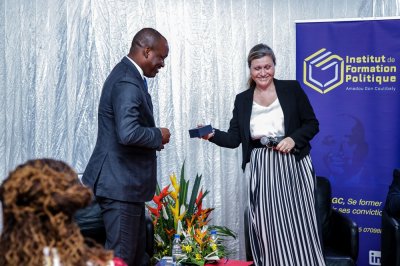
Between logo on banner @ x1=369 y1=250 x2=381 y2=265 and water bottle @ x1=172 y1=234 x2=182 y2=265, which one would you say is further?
logo on banner @ x1=369 y1=250 x2=381 y2=265

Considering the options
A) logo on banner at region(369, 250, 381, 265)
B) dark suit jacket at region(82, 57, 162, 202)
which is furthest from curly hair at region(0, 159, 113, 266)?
logo on banner at region(369, 250, 381, 265)

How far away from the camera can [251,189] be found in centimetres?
371

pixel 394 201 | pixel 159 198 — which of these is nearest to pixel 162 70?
pixel 159 198

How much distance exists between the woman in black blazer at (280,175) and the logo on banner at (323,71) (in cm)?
70

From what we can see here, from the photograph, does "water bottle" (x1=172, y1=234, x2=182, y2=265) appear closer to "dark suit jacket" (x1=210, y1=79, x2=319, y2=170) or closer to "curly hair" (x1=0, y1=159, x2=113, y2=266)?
"dark suit jacket" (x1=210, y1=79, x2=319, y2=170)

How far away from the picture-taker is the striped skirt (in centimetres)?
361

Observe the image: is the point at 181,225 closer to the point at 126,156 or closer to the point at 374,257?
the point at 126,156

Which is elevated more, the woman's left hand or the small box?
the small box

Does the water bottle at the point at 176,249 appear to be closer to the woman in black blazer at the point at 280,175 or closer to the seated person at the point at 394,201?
the woman in black blazer at the point at 280,175

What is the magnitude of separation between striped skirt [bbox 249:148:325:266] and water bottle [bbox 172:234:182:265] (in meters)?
0.50

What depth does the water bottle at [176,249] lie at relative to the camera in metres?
3.53

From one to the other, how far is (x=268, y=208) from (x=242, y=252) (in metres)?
1.39

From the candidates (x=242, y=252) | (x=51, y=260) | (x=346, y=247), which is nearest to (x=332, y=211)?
(x=346, y=247)

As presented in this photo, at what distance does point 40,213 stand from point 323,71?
334 centimetres
